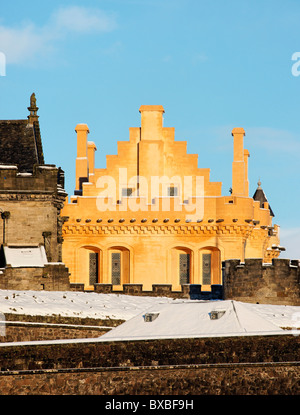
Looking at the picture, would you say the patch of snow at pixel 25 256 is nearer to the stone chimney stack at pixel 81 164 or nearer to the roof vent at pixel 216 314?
the stone chimney stack at pixel 81 164

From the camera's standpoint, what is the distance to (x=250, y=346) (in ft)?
132

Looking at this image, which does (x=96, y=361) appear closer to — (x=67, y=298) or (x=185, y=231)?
(x=67, y=298)

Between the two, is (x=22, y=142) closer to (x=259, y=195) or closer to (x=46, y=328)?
(x=46, y=328)

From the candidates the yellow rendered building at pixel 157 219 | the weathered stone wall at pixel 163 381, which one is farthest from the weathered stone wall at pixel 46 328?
the yellow rendered building at pixel 157 219

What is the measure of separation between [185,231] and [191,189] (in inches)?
126

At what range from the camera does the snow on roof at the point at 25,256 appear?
204 ft

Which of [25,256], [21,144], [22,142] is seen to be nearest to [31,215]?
[25,256]

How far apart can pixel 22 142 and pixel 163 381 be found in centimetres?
3264

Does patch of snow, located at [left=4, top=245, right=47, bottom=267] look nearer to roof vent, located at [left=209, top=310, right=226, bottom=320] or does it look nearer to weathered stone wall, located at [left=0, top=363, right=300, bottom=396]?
roof vent, located at [left=209, top=310, right=226, bottom=320]

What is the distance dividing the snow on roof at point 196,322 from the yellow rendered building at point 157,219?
2168 cm

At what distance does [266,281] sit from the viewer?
5781 cm

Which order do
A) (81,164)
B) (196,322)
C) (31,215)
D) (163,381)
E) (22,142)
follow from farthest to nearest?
(81,164) < (22,142) < (31,215) < (196,322) < (163,381)

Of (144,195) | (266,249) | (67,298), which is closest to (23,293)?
(67,298)

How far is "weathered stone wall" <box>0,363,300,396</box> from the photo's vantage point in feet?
128
